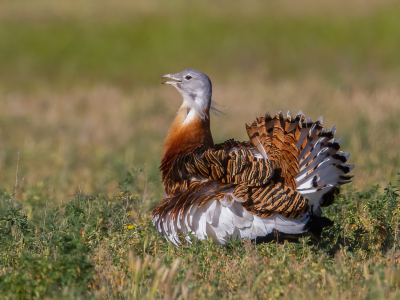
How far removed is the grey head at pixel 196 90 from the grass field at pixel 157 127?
17 centimetres

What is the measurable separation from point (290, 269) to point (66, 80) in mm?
11140

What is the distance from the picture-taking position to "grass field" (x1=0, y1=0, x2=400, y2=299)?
2.94 meters

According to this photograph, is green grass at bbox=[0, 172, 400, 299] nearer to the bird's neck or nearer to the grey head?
the bird's neck

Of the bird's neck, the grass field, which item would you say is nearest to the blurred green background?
the grass field

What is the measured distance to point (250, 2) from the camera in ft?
57.4

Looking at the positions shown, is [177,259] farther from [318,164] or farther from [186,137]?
[186,137]

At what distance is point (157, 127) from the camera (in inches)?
342

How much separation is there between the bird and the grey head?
0.46m

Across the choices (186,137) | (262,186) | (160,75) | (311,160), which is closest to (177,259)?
(262,186)

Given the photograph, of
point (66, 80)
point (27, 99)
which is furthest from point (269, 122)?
point (66, 80)

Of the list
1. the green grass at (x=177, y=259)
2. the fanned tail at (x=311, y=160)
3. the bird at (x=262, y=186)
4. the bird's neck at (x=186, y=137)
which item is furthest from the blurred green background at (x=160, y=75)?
the fanned tail at (x=311, y=160)

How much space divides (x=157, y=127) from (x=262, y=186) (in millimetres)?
5365

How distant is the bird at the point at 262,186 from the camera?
3.44m

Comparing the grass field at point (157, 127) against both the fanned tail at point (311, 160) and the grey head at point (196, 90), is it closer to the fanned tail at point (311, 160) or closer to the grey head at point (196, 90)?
the grey head at point (196, 90)
